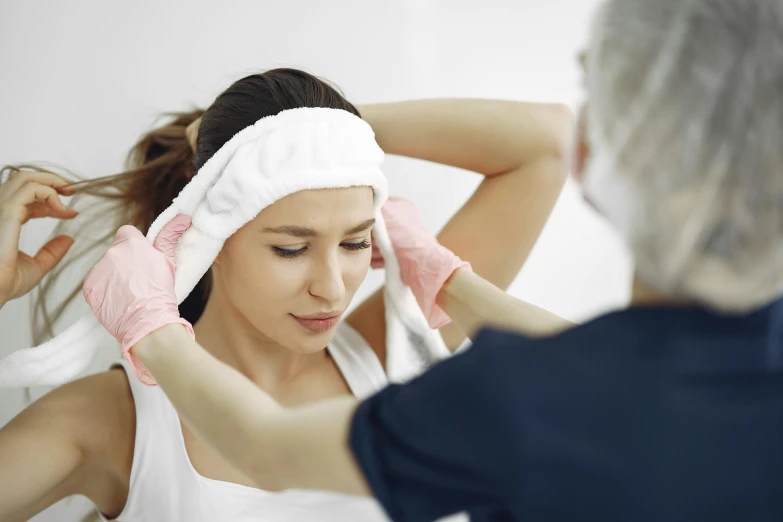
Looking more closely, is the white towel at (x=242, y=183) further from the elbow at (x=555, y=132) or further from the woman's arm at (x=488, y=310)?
the elbow at (x=555, y=132)

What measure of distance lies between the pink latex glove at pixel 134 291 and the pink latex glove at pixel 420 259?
0.41m

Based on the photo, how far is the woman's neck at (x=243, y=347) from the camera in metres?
1.45

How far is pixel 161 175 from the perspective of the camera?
61.4 inches

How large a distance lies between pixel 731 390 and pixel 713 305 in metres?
0.07

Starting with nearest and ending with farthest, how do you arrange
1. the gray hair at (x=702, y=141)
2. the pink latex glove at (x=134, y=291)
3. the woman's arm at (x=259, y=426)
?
1. the gray hair at (x=702, y=141)
2. the woman's arm at (x=259, y=426)
3. the pink latex glove at (x=134, y=291)

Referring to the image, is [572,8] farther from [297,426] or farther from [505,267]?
[297,426]

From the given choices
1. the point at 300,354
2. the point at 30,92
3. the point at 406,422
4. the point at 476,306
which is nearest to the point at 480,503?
the point at 406,422

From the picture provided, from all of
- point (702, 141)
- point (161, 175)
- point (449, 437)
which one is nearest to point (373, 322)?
point (161, 175)

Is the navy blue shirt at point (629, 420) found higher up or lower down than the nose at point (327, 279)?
higher up

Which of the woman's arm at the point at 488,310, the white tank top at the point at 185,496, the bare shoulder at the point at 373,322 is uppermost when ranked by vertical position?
the woman's arm at the point at 488,310

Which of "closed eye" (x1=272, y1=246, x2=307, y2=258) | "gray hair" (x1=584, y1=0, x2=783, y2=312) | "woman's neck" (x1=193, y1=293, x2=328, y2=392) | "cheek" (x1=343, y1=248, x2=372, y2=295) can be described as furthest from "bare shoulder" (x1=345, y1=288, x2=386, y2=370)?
"gray hair" (x1=584, y1=0, x2=783, y2=312)

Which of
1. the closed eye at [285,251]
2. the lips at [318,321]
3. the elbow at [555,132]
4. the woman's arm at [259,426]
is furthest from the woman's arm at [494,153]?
the woman's arm at [259,426]

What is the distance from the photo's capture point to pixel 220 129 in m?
1.32

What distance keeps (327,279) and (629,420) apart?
2.07 ft
